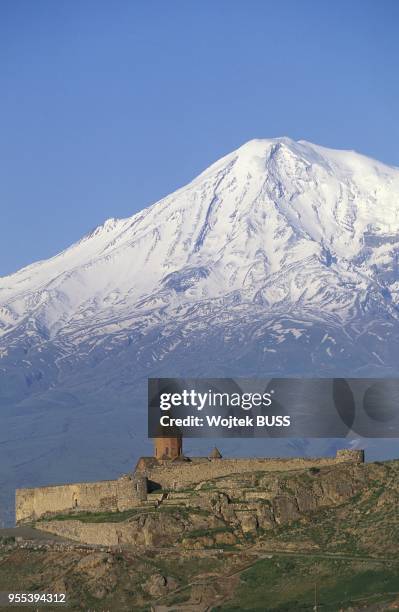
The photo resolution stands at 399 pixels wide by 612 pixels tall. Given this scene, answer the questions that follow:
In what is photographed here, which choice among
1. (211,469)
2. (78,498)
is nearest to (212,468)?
(211,469)

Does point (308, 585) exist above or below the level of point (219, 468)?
below

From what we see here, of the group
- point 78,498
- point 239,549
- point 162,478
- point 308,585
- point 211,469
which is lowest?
point 308,585

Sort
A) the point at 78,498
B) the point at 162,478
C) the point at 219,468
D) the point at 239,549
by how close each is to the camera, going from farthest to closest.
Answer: the point at 78,498
the point at 219,468
the point at 162,478
the point at 239,549

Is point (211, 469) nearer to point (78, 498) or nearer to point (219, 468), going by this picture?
point (219, 468)

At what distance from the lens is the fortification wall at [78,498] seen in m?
109

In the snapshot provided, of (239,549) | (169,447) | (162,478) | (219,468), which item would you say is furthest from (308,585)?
(169,447)

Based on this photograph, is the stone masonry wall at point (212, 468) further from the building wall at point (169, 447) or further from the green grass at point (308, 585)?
the green grass at point (308, 585)

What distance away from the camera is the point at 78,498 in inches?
4466

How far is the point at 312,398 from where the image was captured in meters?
116

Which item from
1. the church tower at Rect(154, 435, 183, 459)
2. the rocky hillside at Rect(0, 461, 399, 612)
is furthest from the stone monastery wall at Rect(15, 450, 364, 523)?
the church tower at Rect(154, 435, 183, 459)

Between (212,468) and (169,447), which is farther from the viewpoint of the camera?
(169,447)

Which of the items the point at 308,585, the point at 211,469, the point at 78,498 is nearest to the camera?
the point at 308,585

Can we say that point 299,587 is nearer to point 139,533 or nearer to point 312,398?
point 139,533

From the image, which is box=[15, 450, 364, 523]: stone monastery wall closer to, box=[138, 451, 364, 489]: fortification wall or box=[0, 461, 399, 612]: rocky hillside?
box=[138, 451, 364, 489]: fortification wall
